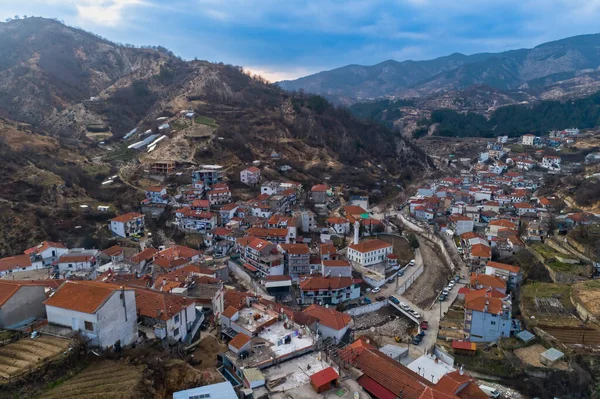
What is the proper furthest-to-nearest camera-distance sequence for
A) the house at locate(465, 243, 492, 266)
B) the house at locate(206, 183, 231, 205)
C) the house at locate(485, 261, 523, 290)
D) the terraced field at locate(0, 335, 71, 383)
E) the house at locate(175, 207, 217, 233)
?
the house at locate(206, 183, 231, 205), the house at locate(175, 207, 217, 233), the house at locate(465, 243, 492, 266), the house at locate(485, 261, 523, 290), the terraced field at locate(0, 335, 71, 383)

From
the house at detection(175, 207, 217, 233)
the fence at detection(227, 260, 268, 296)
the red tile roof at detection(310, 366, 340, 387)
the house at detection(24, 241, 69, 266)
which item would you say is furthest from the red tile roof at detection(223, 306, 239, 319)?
the house at detection(175, 207, 217, 233)

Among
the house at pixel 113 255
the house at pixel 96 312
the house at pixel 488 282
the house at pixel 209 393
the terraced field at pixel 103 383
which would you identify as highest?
the house at pixel 96 312

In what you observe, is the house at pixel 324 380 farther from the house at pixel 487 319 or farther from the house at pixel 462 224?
the house at pixel 462 224

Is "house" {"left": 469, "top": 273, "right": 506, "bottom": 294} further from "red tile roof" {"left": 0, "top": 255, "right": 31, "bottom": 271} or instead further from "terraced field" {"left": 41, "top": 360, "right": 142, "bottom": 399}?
"red tile roof" {"left": 0, "top": 255, "right": 31, "bottom": 271}

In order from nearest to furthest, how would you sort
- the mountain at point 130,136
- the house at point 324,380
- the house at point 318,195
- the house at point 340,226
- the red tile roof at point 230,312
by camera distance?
the house at point 324,380, the red tile roof at point 230,312, the mountain at point 130,136, the house at point 340,226, the house at point 318,195

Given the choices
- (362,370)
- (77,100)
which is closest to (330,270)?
(362,370)

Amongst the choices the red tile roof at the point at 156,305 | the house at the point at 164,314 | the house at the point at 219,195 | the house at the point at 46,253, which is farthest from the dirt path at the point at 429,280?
the house at the point at 46,253

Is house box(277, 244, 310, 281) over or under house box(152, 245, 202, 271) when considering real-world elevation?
under
